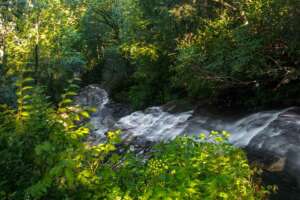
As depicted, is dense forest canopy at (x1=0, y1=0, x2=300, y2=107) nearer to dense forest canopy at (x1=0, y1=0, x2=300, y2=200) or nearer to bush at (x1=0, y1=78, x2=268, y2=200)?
dense forest canopy at (x1=0, y1=0, x2=300, y2=200)

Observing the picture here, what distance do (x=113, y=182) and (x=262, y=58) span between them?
35.8 feet

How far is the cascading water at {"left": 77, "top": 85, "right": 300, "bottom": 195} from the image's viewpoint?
9.34 m

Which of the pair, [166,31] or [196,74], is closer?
[196,74]

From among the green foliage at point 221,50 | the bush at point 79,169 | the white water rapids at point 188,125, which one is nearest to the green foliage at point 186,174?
the bush at point 79,169

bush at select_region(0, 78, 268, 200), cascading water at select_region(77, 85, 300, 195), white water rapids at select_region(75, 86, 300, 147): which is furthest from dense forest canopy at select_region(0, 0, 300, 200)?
white water rapids at select_region(75, 86, 300, 147)

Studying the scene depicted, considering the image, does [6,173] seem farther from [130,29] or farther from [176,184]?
[130,29]

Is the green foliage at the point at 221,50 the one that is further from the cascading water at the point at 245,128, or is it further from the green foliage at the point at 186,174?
the green foliage at the point at 186,174

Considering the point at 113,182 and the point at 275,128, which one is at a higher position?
the point at 113,182

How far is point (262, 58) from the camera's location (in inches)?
540

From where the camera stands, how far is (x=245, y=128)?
12039 millimetres

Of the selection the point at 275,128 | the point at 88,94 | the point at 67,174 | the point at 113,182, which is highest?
the point at 67,174

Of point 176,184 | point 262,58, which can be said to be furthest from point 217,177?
point 262,58

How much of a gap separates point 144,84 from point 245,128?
13.2m

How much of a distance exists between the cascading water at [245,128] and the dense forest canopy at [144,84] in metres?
1.25
